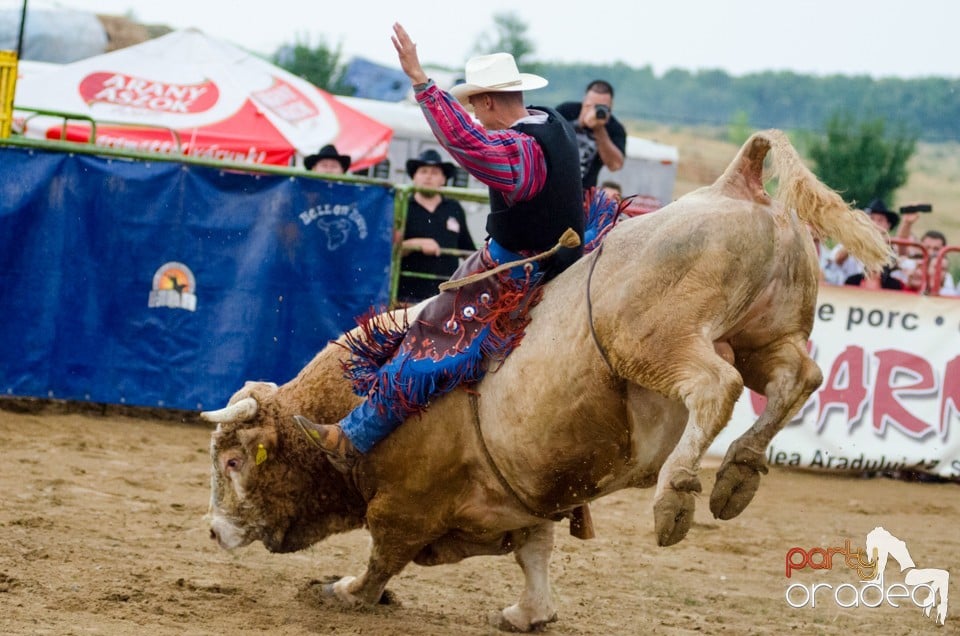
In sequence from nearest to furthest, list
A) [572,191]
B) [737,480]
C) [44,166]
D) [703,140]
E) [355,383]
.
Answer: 1. [737,480]
2. [572,191]
3. [355,383]
4. [44,166]
5. [703,140]

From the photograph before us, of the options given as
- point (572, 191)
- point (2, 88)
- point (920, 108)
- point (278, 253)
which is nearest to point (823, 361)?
point (278, 253)

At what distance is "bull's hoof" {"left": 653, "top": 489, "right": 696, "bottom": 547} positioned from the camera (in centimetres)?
394

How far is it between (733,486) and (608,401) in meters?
0.52

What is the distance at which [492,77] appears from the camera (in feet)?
15.0

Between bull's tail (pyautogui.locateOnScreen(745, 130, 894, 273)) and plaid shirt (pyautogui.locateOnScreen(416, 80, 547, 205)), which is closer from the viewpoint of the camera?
plaid shirt (pyautogui.locateOnScreen(416, 80, 547, 205))

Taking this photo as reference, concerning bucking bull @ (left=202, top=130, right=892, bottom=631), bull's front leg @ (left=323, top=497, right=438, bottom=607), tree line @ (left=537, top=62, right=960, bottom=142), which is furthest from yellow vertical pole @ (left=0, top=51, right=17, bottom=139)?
tree line @ (left=537, top=62, right=960, bottom=142)

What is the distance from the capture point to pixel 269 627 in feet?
15.4

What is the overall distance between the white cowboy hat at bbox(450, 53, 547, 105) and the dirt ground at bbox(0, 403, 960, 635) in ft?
7.03

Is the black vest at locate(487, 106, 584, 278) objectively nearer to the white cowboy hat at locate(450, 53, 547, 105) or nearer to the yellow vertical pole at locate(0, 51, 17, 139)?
the white cowboy hat at locate(450, 53, 547, 105)

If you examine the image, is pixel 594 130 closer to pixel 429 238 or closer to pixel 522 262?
pixel 429 238

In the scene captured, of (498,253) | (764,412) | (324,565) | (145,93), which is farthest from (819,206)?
(145,93)

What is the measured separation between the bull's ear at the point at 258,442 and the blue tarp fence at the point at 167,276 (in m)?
3.81

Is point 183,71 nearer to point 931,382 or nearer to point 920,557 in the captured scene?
point 931,382

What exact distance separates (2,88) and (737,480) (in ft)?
23.4
